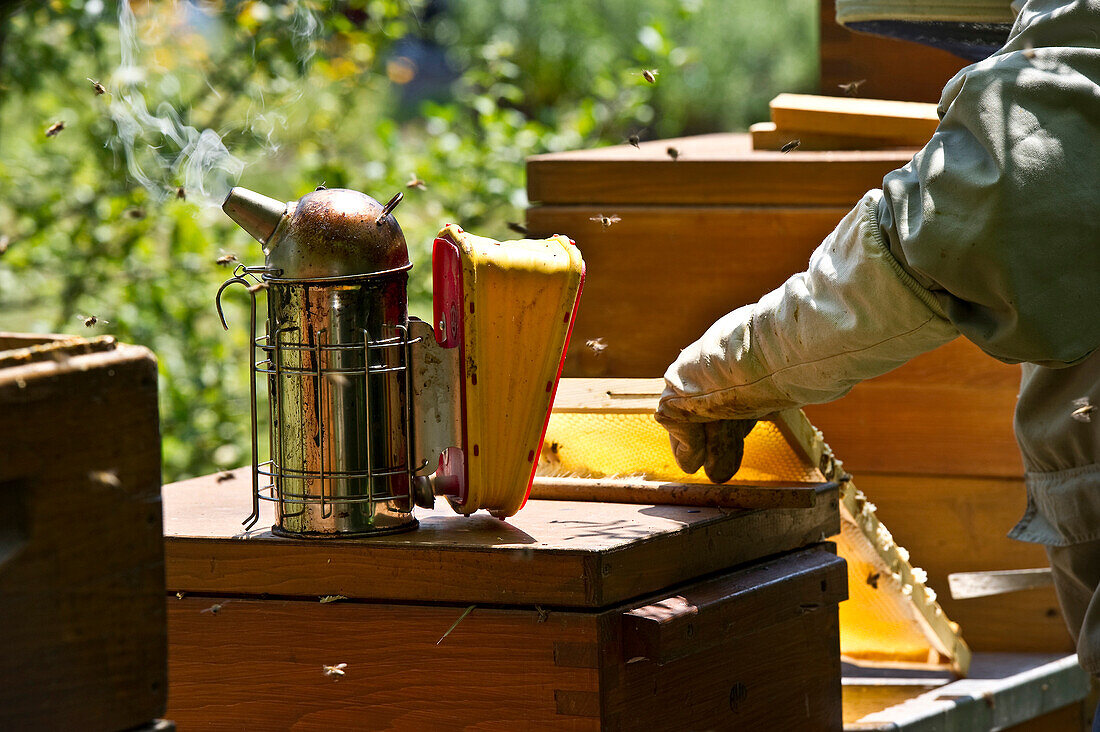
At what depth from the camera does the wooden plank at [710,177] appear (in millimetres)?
2230

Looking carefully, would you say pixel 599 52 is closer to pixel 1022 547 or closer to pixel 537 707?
pixel 1022 547

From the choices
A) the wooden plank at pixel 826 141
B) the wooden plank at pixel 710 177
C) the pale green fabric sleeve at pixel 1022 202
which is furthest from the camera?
the wooden plank at pixel 826 141

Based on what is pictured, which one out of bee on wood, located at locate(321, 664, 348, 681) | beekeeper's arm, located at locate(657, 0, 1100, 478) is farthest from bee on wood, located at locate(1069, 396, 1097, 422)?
bee on wood, located at locate(321, 664, 348, 681)

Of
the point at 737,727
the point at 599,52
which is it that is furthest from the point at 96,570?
the point at 599,52

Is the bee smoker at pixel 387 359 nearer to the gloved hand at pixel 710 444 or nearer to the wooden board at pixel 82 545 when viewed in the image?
the gloved hand at pixel 710 444

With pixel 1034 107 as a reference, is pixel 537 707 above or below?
below

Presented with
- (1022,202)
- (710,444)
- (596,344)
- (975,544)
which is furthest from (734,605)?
(975,544)

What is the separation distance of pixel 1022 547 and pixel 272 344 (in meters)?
1.51

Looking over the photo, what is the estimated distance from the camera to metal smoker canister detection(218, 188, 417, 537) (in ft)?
4.60

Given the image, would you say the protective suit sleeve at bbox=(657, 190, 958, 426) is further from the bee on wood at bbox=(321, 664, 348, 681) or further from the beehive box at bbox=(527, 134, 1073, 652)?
the beehive box at bbox=(527, 134, 1073, 652)

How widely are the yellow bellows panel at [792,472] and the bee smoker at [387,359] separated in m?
0.29

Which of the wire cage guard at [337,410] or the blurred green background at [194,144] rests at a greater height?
the blurred green background at [194,144]

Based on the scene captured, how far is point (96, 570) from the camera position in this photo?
3.02 feet

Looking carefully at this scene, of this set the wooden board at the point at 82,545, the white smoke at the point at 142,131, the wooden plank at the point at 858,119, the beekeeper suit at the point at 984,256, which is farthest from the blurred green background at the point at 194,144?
the wooden board at the point at 82,545
